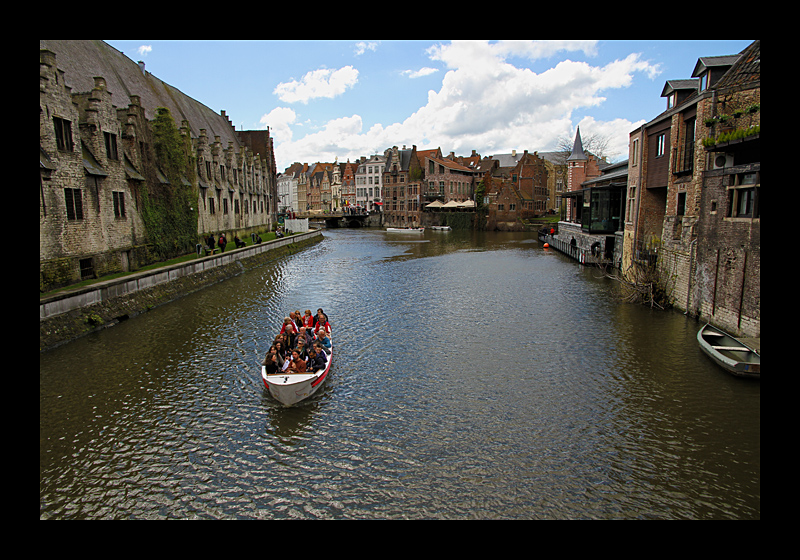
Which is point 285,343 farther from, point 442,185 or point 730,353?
point 442,185

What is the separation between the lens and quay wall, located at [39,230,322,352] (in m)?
16.6

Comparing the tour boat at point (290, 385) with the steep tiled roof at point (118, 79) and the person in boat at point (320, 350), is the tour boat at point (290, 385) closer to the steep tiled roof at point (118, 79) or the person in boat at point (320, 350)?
the person in boat at point (320, 350)

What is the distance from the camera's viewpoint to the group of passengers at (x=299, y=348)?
12734 mm

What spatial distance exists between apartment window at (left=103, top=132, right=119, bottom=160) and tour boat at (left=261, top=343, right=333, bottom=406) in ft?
59.0

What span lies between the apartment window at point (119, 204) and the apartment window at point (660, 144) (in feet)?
95.5

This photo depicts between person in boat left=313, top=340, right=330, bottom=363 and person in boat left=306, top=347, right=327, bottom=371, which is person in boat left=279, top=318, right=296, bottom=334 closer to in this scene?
person in boat left=313, top=340, right=330, bottom=363

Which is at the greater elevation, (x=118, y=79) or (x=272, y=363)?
(x=118, y=79)

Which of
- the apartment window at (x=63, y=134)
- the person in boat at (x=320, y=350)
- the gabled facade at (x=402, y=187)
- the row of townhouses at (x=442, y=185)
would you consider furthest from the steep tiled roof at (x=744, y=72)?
the gabled facade at (x=402, y=187)

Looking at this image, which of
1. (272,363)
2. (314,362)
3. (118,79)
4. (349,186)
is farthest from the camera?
(349,186)

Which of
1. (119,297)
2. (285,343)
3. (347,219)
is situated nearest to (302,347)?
(285,343)

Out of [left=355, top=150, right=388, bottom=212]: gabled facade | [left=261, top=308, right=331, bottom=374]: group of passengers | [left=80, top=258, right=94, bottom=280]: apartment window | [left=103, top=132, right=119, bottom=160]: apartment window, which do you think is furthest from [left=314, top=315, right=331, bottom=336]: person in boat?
[left=355, top=150, right=388, bottom=212]: gabled facade

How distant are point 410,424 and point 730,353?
10.4 metres

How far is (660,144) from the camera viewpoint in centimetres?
2556
